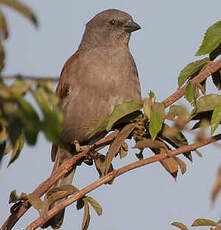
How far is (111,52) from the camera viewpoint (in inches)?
222

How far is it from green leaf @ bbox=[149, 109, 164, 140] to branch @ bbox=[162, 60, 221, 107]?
144 mm

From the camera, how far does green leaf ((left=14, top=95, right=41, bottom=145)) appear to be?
3.95 ft

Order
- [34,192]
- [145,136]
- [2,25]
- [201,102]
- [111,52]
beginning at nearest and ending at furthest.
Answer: [2,25] < [201,102] < [34,192] < [145,136] < [111,52]

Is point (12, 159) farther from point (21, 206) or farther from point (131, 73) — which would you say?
point (131, 73)

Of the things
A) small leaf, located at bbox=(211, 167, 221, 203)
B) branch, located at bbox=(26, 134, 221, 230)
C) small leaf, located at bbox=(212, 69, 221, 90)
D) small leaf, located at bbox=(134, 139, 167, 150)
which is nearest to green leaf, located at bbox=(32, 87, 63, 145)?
small leaf, located at bbox=(211, 167, 221, 203)

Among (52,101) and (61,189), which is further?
(61,189)

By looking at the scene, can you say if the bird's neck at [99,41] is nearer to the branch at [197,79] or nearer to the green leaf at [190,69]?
the green leaf at [190,69]

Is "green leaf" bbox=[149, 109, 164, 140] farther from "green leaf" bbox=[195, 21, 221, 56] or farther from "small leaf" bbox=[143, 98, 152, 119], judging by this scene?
"green leaf" bbox=[195, 21, 221, 56]

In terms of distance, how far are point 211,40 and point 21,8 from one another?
164 centimetres

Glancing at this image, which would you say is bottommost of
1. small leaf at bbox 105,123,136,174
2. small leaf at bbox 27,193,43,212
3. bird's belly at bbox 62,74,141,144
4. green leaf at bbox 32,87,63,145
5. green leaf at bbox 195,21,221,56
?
bird's belly at bbox 62,74,141,144

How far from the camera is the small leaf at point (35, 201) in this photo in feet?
8.74

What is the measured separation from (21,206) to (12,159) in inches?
34.5

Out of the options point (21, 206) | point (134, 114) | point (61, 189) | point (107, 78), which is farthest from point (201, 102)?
point (107, 78)

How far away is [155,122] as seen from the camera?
2.62 m
